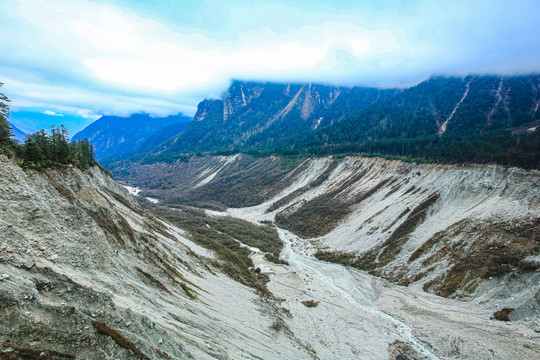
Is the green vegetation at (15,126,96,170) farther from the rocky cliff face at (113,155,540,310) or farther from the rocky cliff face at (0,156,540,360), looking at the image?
the rocky cliff face at (113,155,540,310)

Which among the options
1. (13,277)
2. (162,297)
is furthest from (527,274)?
(13,277)

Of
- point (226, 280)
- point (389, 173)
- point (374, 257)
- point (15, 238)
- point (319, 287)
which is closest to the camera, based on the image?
point (15, 238)

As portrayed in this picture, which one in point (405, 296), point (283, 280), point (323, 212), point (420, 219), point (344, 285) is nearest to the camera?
point (405, 296)

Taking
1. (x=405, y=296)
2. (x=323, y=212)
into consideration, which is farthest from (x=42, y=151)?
(x=323, y=212)

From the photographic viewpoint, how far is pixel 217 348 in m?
15.7

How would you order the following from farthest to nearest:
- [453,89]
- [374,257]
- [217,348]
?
[453,89] → [374,257] → [217,348]

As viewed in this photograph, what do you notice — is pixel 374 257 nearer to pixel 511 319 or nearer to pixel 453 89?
pixel 511 319

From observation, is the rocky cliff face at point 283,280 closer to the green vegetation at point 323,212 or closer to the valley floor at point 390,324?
the valley floor at point 390,324

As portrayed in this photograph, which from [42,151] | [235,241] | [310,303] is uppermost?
[42,151]

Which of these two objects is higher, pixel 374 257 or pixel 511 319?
pixel 511 319

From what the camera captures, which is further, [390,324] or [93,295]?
[390,324]

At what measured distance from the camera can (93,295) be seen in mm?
12031

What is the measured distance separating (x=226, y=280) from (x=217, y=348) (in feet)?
59.2

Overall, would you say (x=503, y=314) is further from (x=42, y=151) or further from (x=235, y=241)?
(x=42, y=151)
